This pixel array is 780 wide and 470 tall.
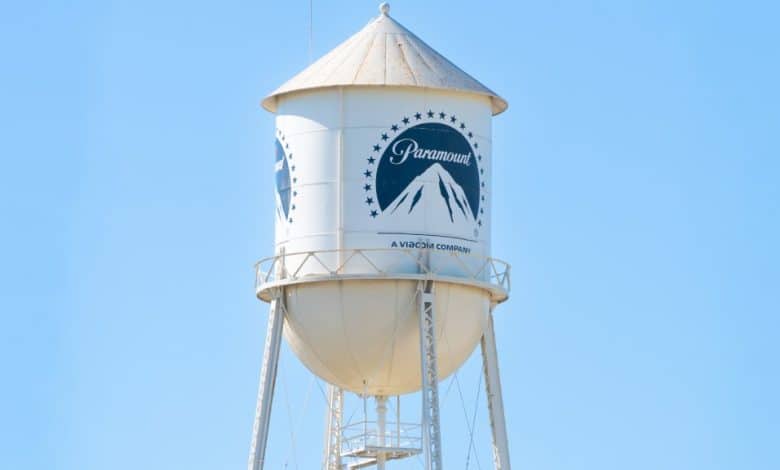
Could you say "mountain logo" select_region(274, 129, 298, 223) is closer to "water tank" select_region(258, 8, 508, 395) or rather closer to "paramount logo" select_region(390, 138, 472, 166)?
"water tank" select_region(258, 8, 508, 395)

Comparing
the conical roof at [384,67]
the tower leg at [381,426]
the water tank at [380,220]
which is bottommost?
the tower leg at [381,426]

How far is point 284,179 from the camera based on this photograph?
67.1 m

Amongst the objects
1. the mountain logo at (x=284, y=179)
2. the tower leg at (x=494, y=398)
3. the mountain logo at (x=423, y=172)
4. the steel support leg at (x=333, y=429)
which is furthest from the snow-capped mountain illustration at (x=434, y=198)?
the steel support leg at (x=333, y=429)

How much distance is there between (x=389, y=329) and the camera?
6575 cm

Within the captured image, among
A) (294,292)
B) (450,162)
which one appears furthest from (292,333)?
(450,162)

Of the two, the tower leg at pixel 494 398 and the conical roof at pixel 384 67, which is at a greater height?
the conical roof at pixel 384 67

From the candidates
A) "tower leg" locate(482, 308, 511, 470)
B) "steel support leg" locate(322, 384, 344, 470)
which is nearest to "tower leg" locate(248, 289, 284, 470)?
"steel support leg" locate(322, 384, 344, 470)

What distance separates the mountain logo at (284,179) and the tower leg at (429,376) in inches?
139

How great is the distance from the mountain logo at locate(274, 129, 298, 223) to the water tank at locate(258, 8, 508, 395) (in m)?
0.03

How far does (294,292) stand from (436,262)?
3201 millimetres

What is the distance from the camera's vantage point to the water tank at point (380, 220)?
65688 millimetres

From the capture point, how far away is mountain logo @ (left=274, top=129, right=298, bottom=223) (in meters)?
66.8

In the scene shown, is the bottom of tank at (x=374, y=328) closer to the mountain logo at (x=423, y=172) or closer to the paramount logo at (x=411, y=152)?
the mountain logo at (x=423, y=172)

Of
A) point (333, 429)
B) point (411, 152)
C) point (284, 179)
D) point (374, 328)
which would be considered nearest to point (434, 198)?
point (411, 152)
